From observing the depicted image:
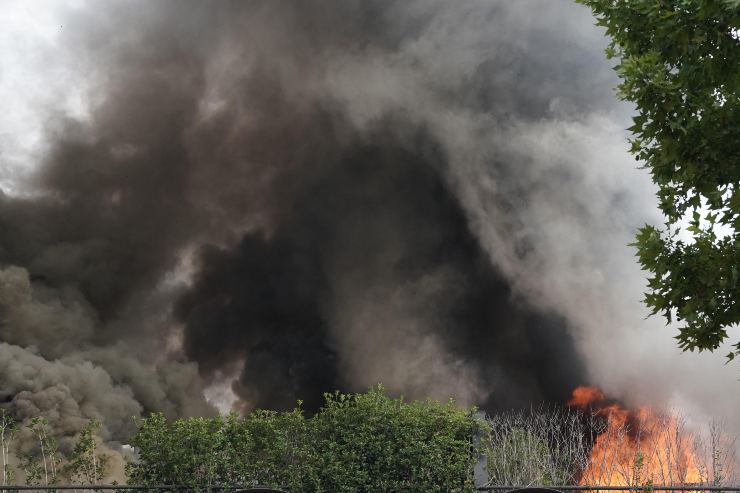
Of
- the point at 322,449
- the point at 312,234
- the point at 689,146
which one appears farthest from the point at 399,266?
the point at 689,146

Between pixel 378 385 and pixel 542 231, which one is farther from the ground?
pixel 542 231

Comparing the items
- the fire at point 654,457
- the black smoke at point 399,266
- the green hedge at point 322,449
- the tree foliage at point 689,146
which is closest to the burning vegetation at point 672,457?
the fire at point 654,457

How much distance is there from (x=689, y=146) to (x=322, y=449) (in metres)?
5.66

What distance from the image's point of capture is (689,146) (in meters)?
6.97

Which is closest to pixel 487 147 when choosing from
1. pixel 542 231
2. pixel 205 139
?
pixel 542 231

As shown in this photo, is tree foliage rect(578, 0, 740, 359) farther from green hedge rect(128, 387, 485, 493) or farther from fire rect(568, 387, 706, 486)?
fire rect(568, 387, 706, 486)

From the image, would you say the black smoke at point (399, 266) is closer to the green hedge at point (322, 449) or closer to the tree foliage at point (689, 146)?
the green hedge at point (322, 449)

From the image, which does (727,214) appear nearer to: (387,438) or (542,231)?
(387,438)

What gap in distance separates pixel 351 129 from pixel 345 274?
966cm

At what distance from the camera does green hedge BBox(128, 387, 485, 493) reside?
8727 millimetres

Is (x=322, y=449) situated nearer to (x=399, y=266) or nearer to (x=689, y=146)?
(x=689, y=146)

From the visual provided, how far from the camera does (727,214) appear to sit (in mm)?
6973

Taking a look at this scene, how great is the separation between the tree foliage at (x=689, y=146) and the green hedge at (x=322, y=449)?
3286 millimetres

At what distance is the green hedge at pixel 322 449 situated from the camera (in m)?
8.73
